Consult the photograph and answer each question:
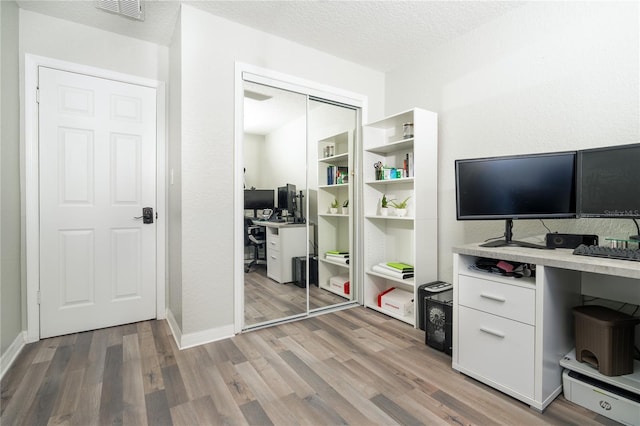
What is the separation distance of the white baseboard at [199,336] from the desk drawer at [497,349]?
1.69m

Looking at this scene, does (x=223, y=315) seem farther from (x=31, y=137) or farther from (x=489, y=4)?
(x=489, y=4)

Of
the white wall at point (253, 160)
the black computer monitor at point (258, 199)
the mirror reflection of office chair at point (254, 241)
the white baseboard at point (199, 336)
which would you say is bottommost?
the white baseboard at point (199, 336)

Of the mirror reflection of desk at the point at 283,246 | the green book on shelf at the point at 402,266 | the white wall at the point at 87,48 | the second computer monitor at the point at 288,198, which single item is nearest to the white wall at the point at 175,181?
the white wall at the point at 87,48

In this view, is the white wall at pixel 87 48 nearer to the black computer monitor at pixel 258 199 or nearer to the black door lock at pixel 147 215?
the black door lock at pixel 147 215

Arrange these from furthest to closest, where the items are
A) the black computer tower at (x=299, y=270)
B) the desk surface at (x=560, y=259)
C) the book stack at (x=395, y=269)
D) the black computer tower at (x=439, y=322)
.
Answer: the black computer tower at (x=299, y=270), the book stack at (x=395, y=269), the black computer tower at (x=439, y=322), the desk surface at (x=560, y=259)

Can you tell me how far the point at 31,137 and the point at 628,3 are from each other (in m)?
4.07

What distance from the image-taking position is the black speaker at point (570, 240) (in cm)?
175

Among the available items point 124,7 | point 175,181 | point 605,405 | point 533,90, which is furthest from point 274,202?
point 605,405

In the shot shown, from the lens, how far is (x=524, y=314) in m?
1.58

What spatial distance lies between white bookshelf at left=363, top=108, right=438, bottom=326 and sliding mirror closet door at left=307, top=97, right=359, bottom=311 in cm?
17

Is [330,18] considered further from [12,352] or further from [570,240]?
[12,352]

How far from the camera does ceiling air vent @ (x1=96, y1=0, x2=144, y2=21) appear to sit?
80.1 inches

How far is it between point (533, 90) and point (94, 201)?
3511 mm

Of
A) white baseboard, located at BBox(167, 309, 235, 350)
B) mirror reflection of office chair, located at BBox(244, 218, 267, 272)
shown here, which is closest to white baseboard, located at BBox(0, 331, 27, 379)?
white baseboard, located at BBox(167, 309, 235, 350)
